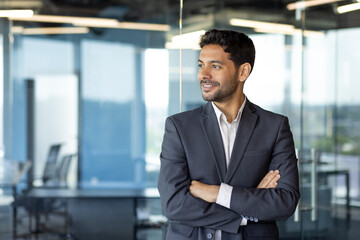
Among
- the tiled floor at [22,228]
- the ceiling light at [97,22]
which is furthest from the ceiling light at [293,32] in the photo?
the tiled floor at [22,228]

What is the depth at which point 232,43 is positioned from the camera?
2.07 m

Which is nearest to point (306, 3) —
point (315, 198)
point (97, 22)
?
point (315, 198)

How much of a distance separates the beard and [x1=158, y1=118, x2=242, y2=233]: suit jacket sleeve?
194 mm

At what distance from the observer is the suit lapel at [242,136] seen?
200 centimetres

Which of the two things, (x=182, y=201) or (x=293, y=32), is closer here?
(x=182, y=201)

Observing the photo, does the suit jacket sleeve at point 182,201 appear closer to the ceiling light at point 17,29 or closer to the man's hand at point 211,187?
the man's hand at point 211,187

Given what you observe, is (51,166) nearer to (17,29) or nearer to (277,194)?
(17,29)

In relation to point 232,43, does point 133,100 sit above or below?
below

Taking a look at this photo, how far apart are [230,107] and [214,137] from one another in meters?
0.18

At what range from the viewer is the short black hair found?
2.06 m

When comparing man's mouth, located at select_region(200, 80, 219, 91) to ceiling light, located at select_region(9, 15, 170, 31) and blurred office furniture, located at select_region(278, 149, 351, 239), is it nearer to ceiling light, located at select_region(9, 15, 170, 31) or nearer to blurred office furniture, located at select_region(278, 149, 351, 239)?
blurred office furniture, located at select_region(278, 149, 351, 239)

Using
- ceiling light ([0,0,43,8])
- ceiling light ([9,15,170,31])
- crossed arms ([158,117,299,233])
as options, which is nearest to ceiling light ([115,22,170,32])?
ceiling light ([9,15,170,31])

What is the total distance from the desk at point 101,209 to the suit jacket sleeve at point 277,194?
2.51 metres

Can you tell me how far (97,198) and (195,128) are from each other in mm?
2763
